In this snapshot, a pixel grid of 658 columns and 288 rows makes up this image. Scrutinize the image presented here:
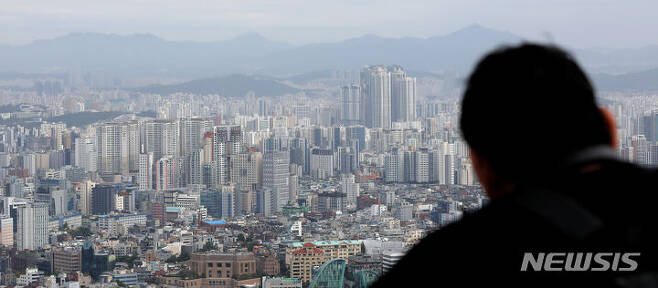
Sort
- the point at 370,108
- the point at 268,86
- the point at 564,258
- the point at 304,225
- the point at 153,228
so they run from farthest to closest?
the point at 268,86
the point at 370,108
the point at 153,228
the point at 304,225
the point at 564,258

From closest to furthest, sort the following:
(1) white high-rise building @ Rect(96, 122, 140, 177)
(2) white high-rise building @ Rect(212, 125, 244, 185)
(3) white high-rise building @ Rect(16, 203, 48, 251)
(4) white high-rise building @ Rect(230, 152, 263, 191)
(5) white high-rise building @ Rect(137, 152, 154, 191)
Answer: (3) white high-rise building @ Rect(16, 203, 48, 251), (4) white high-rise building @ Rect(230, 152, 263, 191), (2) white high-rise building @ Rect(212, 125, 244, 185), (5) white high-rise building @ Rect(137, 152, 154, 191), (1) white high-rise building @ Rect(96, 122, 140, 177)

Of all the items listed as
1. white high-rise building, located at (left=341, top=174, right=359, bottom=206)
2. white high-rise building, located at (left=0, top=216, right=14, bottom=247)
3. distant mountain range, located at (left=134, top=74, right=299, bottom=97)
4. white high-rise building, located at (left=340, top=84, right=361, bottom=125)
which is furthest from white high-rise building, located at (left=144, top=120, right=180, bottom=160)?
distant mountain range, located at (left=134, top=74, right=299, bottom=97)

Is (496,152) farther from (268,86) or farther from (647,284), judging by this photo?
(268,86)

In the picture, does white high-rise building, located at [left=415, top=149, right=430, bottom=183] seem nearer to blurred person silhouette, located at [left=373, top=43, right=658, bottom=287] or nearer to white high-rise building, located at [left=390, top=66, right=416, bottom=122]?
white high-rise building, located at [left=390, top=66, right=416, bottom=122]

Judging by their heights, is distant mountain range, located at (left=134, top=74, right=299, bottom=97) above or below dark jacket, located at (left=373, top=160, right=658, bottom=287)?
above

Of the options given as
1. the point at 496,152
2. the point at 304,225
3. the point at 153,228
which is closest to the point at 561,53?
the point at 496,152

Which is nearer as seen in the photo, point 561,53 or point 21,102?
point 561,53

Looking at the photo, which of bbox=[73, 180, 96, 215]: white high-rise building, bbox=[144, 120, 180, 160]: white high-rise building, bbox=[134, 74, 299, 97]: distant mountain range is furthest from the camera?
bbox=[134, 74, 299, 97]: distant mountain range

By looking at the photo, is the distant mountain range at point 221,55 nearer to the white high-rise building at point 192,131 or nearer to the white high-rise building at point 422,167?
the white high-rise building at point 422,167
